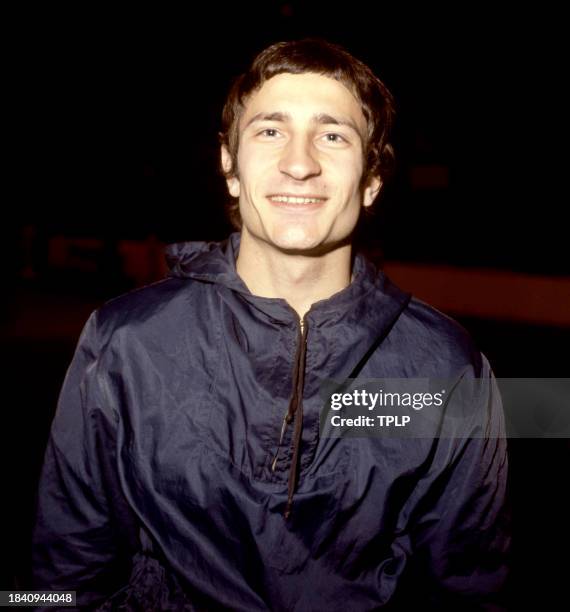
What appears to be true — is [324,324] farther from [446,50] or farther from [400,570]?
[446,50]

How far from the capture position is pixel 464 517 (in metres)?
1.33

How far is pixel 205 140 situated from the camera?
1024 centimetres

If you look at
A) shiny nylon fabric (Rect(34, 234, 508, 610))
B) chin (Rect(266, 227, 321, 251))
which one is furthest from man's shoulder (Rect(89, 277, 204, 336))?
chin (Rect(266, 227, 321, 251))

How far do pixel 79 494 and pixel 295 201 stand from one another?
96cm

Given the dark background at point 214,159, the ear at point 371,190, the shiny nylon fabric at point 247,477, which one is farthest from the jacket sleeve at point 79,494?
the dark background at point 214,159

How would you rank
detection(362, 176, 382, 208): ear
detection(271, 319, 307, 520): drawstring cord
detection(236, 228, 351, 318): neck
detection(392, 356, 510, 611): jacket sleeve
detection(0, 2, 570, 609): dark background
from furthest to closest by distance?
detection(0, 2, 570, 609): dark background < detection(362, 176, 382, 208): ear < detection(236, 228, 351, 318): neck < detection(392, 356, 510, 611): jacket sleeve < detection(271, 319, 307, 520): drawstring cord

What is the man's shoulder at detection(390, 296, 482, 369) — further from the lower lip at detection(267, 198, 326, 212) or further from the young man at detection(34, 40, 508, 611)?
the lower lip at detection(267, 198, 326, 212)

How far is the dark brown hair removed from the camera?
1.47 metres

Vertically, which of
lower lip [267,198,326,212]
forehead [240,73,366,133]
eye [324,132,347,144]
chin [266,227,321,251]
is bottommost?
chin [266,227,321,251]

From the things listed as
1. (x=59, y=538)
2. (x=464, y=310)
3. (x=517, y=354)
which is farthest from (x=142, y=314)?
(x=464, y=310)

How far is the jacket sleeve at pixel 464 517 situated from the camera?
1317 millimetres

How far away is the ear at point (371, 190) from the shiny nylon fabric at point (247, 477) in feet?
1.28

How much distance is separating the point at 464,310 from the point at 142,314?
19.7 ft

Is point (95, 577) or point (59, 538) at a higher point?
point (59, 538)
